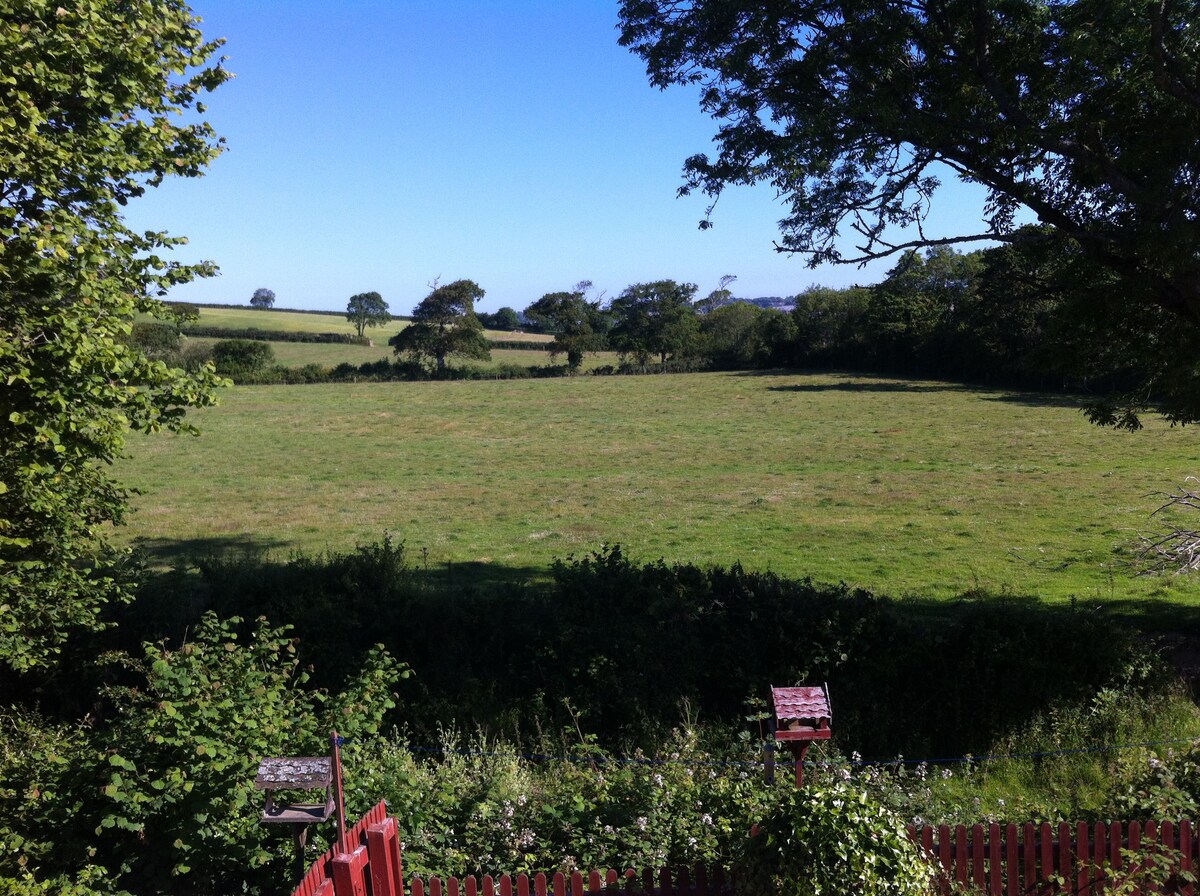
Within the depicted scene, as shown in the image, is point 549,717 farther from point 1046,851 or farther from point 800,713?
point 1046,851

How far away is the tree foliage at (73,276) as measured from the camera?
710cm

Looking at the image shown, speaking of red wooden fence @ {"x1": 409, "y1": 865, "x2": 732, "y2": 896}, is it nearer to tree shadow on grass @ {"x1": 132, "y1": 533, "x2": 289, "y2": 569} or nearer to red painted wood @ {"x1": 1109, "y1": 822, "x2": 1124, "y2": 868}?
red painted wood @ {"x1": 1109, "y1": 822, "x2": 1124, "y2": 868}

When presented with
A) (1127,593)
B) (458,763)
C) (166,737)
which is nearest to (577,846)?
(458,763)

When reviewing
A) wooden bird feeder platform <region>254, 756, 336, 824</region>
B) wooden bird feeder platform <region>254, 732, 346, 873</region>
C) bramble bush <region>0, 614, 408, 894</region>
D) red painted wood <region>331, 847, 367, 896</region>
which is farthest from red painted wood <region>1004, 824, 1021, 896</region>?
bramble bush <region>0, 614, 408, 894</region>

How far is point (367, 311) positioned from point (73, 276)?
11903cm

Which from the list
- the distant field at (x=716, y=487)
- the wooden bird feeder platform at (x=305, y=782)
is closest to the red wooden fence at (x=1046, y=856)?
the wooden bird feeder platform at (x=305, y=782)

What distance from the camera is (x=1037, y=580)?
1505cm

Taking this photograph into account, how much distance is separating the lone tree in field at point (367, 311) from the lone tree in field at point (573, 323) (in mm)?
31732

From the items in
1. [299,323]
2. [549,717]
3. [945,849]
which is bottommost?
[549,717]

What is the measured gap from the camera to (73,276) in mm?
7504

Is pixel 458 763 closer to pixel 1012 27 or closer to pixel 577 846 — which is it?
pixel 577 846

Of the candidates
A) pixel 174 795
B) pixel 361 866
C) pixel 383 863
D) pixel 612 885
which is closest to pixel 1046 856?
pixel 612 885

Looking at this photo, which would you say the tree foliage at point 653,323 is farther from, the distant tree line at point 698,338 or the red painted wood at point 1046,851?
the red painted wood at point 1046,851

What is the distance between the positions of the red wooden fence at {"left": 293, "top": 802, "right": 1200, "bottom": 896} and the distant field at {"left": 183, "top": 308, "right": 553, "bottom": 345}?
4190 inches
